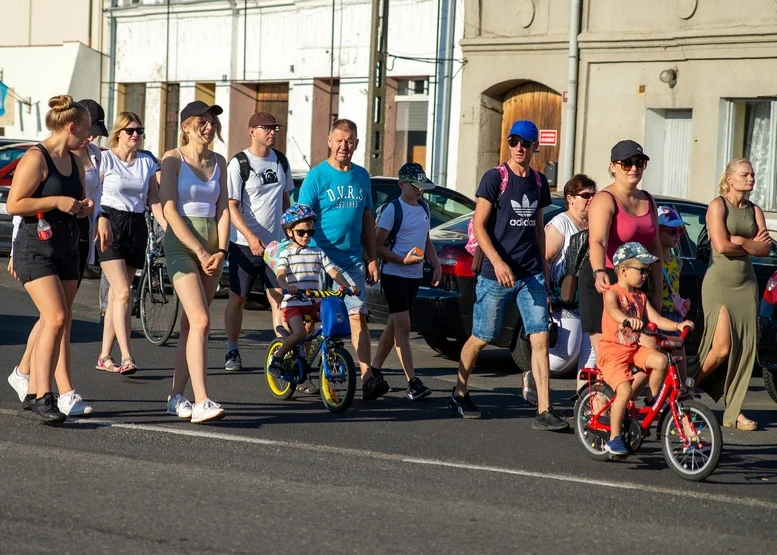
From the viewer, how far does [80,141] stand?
26.6 feet

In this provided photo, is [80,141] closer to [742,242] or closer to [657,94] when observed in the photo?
[742,242]

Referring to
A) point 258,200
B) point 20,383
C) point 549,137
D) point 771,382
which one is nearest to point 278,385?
point 258,200

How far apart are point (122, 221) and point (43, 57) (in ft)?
86.1

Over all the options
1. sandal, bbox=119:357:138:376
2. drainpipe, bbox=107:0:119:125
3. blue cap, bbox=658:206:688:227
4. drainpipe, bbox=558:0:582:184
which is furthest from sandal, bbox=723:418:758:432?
drainpipe, bbox=107:0:119:125

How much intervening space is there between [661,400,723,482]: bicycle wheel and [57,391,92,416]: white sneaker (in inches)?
135

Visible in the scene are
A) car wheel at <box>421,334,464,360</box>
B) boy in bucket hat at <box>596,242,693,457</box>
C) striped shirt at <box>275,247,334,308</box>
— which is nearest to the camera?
boy in bucket hat at <box>596,242,693,457</box>

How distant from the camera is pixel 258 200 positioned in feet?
34.1

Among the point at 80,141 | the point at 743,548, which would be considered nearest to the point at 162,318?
the point at 80,141

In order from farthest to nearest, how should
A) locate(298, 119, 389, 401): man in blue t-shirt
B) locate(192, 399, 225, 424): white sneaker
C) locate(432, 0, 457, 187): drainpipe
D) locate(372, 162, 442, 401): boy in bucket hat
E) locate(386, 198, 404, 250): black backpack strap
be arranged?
locate(432, 0, 457, 187): drainpipe → locate(386, 198, 404, 250): black backpack strap → locate(372, 162, 442, 401): boy in bucket hat → locate(298, 119, 389, 401): man in blue t-shirt → locate(192, 399, 225, 424): white sneaker

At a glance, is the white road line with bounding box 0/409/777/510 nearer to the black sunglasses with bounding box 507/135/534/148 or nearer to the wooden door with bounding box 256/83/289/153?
the black sunglasses with bounding box 507/135/534/148

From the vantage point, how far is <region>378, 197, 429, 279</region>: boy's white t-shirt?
973 centimetres

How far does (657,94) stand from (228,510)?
17.9 meters

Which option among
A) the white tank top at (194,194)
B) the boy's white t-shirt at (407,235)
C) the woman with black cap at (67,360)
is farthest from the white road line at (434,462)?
the boy's white t-shirt at (407,235)

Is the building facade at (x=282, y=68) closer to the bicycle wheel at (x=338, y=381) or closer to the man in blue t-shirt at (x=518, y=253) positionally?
the man in blue t-shirt at (x=518, y=253)
